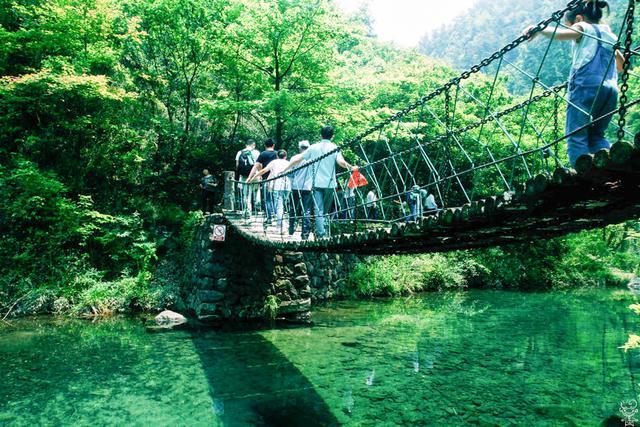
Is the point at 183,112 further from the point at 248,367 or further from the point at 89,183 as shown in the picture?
the point at 248,367

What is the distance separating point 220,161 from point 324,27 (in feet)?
15.0

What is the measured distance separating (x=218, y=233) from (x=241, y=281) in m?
1.04

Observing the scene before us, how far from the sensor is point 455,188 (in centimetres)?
1602

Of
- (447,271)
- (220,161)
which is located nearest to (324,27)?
(220,161)

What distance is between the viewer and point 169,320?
761cm

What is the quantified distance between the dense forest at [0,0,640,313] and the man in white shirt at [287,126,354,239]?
5049mm

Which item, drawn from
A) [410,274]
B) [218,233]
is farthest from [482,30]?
[218,233]

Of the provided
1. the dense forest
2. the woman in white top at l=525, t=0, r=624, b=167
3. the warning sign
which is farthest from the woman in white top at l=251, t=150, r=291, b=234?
the woman in white top at l=525, t=0, r=624, b=167

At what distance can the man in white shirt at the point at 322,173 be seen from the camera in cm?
473

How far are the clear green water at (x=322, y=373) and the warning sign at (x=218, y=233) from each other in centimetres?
164

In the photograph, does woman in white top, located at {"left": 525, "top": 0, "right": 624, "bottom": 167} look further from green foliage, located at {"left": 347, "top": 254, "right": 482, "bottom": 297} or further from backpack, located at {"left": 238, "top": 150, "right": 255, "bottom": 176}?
green foliage, located at {"left": 347, "top": 254, "right": 482, "bottom": 297}

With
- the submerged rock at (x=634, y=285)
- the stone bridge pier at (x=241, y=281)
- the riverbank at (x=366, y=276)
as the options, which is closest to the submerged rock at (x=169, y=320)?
the stone bridge pier at (x=241, y=281)

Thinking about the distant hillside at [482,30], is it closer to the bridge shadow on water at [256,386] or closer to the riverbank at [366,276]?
the riverbank at [366,276]

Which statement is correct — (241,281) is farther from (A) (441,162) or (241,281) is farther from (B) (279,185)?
(A) (441,162)
